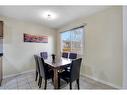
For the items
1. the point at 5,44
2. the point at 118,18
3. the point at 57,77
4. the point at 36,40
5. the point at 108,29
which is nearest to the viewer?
the point at 57,77

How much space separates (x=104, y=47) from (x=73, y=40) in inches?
61.7

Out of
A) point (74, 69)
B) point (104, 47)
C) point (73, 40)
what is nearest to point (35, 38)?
point (73, 40)

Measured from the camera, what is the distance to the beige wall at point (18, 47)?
3.40m

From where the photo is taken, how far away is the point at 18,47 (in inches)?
145

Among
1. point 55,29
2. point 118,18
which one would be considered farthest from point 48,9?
point 55,29

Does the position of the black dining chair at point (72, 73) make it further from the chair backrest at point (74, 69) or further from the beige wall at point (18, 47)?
the beige wall at point (18, 47)

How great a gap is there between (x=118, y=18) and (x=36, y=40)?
10.2 feet

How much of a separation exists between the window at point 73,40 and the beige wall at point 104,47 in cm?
32

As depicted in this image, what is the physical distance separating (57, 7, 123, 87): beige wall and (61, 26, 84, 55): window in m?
0.32

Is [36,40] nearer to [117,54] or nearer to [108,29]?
[108,29]

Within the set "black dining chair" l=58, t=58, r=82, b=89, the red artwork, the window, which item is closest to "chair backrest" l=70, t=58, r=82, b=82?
"black dining chair" l=58, t=58, r=82, b=89

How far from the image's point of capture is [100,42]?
116 inches

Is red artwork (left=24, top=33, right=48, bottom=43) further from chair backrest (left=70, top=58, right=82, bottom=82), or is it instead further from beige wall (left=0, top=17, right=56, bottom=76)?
chair backrest (left=70, top=58, right=82, bottom=82)

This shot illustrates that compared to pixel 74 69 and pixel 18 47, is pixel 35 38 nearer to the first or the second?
pixel 18 47
